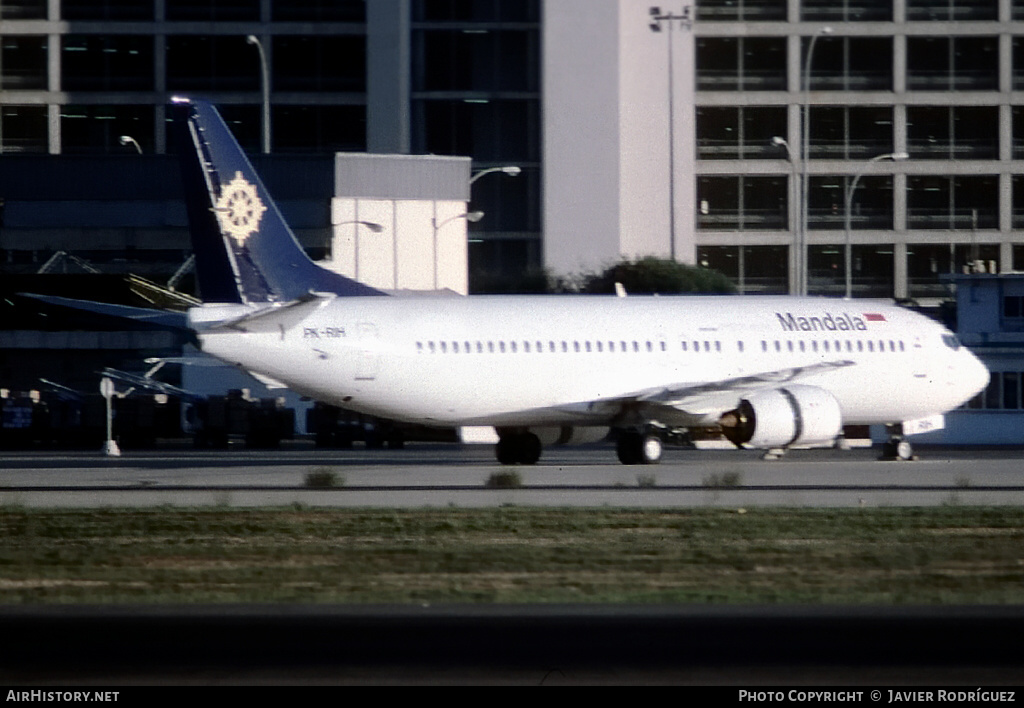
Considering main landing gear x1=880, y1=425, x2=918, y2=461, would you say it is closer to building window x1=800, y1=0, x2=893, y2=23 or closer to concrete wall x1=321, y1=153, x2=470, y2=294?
concrete wall x1=321, y1=153, x2=470, y2=294

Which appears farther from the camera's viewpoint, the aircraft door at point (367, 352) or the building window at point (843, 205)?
the building window at point (843, 205)

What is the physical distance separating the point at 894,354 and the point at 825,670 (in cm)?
2766

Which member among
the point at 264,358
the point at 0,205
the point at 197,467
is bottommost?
the point at 197,467

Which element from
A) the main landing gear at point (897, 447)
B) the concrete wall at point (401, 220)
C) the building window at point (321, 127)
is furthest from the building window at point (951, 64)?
the main landing gear at point (897, 447)

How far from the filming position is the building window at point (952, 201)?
95188 millimetres

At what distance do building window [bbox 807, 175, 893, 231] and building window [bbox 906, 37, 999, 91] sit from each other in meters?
5.83

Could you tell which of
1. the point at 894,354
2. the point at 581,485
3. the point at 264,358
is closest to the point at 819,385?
the point at 894,354

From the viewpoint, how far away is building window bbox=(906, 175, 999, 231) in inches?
3748

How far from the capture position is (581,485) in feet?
98.0

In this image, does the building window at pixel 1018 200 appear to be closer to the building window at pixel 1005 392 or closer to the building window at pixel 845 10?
the building window at pixel 845 10

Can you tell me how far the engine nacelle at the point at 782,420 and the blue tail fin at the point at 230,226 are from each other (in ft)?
29.5

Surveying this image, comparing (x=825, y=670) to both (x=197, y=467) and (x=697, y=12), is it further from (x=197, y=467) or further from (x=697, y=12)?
(x=697, y=12)

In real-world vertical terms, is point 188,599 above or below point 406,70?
below

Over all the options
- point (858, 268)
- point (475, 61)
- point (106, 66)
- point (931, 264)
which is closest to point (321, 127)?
point (475, 61)
